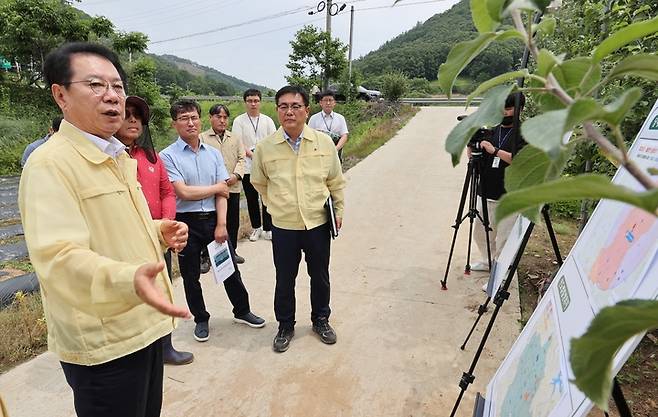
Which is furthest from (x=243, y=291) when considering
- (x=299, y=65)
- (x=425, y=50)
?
(x=425, y=50)

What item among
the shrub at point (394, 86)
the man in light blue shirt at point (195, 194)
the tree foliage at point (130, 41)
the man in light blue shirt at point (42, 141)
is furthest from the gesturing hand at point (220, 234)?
the tree foliage at point (130, 41)

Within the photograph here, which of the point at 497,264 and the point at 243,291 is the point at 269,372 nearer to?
the point at 243,291

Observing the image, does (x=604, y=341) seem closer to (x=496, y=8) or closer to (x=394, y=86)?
(x=496, y=8)

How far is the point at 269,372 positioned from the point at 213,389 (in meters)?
0.33

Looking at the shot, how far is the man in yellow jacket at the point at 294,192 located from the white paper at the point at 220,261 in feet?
1.06

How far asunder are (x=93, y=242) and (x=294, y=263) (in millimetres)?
1587

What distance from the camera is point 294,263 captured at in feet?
9.02

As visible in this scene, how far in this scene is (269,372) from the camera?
8.13 feet

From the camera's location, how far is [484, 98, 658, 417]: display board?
0.85 metres

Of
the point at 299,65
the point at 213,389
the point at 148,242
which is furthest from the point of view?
the point at 299,65

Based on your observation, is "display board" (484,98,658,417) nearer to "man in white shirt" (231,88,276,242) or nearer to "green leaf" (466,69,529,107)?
"green leaf" (466,69,529,107)

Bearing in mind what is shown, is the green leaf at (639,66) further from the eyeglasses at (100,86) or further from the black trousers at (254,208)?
the black trousers at (254,208)

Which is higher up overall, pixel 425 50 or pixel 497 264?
pixel 425 50

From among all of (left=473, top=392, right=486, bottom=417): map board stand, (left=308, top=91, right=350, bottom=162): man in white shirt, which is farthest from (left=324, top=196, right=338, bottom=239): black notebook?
(left=308, top=91, right=350, bottom=162): man in white shirt
